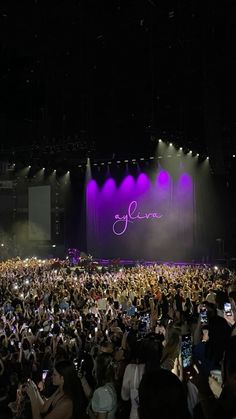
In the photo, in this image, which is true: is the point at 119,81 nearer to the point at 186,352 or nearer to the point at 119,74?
the point at 119,74

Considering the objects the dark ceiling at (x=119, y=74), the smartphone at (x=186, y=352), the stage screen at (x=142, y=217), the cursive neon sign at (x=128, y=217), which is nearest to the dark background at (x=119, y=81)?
the dark ceiling at (x=119, y=74)

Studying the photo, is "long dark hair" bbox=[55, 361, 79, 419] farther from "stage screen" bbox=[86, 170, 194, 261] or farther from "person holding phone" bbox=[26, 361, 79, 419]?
"stage screen" bbox=[86, 170, 194, 261]

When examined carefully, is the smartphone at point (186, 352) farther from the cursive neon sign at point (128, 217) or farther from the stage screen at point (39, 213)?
the stage screen at point (39, 213)

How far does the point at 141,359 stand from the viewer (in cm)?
440

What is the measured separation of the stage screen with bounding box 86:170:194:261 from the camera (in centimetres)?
2934

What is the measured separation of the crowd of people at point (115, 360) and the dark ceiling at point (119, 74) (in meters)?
4.27

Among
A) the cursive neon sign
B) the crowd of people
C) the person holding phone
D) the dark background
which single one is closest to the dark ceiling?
the dark background

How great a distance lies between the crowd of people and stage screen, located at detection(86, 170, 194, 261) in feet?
56.5

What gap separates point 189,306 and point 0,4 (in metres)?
10.2

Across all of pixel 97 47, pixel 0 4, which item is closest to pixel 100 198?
pixel 97 47

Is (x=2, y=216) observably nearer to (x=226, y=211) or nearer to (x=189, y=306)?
(x=226, y=211)

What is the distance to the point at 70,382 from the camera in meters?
3.68

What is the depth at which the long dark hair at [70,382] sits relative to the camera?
3516 millimetres

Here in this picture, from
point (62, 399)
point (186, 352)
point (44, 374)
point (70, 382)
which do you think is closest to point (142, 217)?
point (44, 374)
